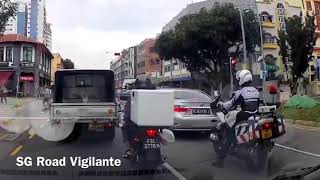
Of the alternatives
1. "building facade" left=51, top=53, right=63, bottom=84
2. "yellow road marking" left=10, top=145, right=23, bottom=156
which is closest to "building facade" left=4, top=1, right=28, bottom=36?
"building facade" left=51, top=53, right=63, bottom=84

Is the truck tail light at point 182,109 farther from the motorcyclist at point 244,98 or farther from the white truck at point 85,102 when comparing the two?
the white truck at point 85,102

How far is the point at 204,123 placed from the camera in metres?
7.83

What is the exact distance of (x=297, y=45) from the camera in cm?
1209

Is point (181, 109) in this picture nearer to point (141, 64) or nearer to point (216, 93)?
point (216, 93)

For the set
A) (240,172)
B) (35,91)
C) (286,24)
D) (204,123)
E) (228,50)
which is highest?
(286,24)

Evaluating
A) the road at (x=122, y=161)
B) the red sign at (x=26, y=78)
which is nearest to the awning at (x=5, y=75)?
the red sign at (x=26, y=78)

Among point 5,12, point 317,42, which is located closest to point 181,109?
point 5,12

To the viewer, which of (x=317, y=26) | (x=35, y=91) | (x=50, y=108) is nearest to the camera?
(x=35, y=91)

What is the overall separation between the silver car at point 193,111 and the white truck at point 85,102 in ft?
4.14

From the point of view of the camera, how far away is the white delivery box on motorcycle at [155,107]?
641 centimetres

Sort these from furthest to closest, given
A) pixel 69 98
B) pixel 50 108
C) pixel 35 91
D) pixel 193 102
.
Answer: pixel 69 98 → pixel 50 108 → pixel 35 91 → pixel 193 102

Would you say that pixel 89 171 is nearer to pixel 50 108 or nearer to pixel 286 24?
pixel 50 108

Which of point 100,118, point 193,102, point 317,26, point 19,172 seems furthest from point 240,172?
point 317,26

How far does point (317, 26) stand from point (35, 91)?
6023 millimetres
